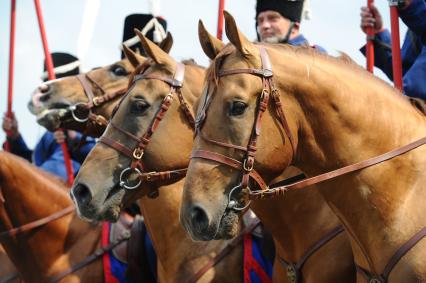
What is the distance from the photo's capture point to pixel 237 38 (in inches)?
154

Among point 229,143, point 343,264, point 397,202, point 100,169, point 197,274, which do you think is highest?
point 229,143

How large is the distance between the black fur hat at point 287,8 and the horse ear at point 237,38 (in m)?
Answer: 2.22

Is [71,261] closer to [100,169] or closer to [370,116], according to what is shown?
[100,169]

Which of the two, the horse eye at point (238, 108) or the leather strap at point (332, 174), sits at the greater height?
the horse eye at point (238, 108)

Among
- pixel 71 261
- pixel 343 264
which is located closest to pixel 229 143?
pixel 343 264

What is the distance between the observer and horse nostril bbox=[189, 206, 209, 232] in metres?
3.75

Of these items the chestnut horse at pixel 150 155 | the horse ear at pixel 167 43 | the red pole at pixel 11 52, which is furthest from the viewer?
the red pole at pixel 11 52

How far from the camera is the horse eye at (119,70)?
6.12 meters

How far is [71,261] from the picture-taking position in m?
6.63

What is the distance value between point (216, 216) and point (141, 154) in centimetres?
136

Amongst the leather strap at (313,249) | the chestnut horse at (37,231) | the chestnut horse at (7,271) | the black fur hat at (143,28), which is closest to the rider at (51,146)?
the black fur hat at (143,28)

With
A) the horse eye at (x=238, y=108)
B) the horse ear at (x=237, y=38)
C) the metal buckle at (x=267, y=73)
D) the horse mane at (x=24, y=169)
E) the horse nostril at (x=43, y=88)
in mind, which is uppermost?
the horse ear at (x=237, y=38)

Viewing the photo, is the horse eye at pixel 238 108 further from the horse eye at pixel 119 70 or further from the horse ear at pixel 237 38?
the horse eye at pixel 119 70

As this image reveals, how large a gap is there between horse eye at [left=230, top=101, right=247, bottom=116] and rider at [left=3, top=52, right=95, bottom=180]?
4.72 meters
